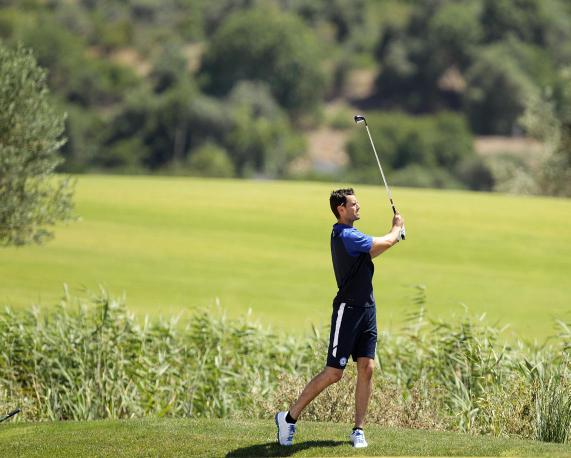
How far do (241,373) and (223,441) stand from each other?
6446mm

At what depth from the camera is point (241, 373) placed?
18750 millimetres

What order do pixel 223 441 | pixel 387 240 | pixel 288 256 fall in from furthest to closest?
1. pixel 288 256
2. pixel 223 441
3. pixel 387 240

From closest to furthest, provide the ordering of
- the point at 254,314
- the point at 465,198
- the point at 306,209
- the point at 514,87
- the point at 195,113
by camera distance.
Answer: the point at 254,314 < the point at 306,209 < the point at 465,198 < the point at 195,113 < the point at 514,87

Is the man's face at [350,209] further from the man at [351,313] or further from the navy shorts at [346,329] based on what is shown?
the navy shorts at [346,329]

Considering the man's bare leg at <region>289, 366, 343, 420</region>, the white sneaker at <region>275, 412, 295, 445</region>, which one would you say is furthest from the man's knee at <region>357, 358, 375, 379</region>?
the white sneaker at <region>275, 412, 295, 445</region>

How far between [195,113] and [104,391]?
15303cm

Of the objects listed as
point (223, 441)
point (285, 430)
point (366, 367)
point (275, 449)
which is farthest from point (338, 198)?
point (223, 441)

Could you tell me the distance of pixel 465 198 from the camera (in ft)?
145

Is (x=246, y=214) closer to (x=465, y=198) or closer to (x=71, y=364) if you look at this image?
(x=465, y=198)

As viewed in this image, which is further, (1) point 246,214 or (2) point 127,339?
(1) point 246,214

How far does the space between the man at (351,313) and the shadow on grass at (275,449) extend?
0.39ft

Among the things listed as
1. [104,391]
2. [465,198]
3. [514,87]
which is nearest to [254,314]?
[104,391]

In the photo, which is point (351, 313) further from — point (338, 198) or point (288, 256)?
point (288, 256)

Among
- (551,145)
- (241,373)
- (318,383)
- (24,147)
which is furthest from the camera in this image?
(551,145)
